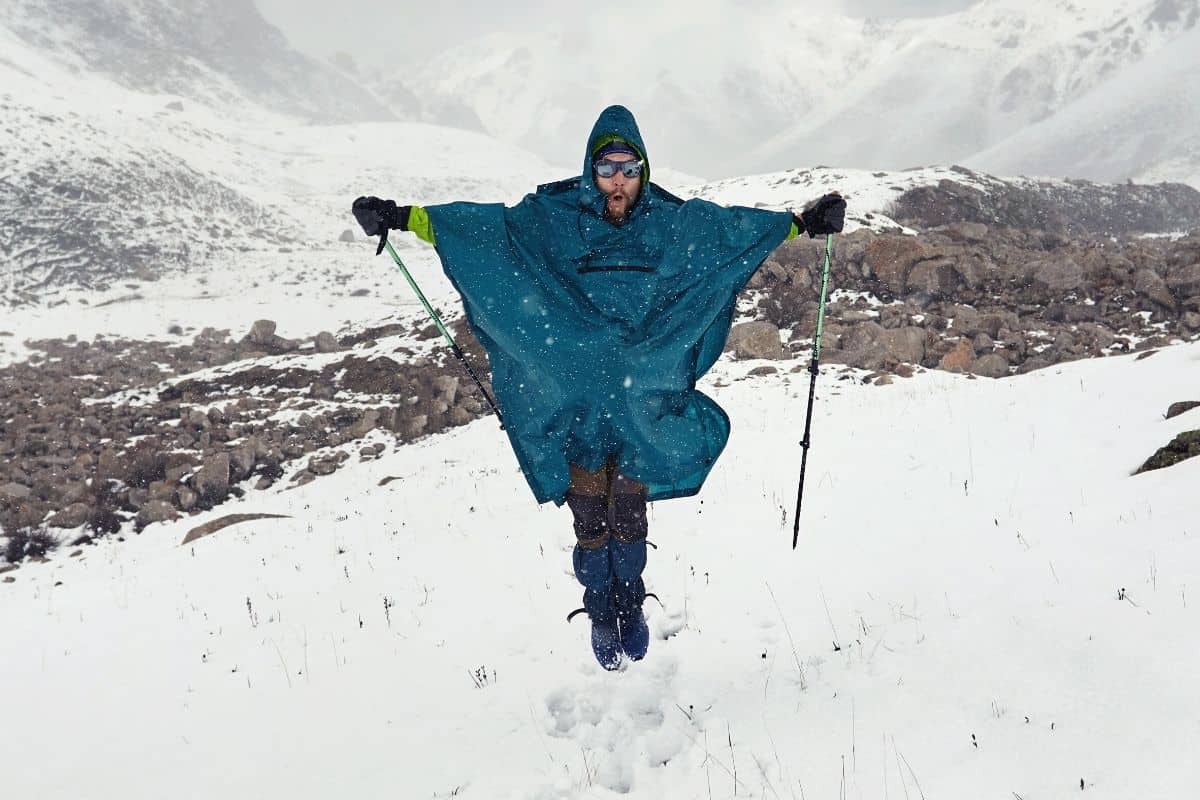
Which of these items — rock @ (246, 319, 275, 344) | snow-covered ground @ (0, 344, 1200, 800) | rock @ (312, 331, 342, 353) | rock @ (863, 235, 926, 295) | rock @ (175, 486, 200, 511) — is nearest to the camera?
snow-covered ground @ (0, 344, 1200, 800)

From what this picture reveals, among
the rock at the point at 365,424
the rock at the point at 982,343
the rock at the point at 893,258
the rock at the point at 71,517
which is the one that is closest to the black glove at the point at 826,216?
the rock at the point at 982,343

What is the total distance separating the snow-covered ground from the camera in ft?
8.19

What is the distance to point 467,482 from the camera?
30.6ft

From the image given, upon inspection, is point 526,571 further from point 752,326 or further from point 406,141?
point 406,141

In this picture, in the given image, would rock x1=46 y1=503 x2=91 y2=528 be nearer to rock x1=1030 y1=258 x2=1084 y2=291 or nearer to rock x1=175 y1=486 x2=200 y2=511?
rock x1=175 y1=486 x2=200 y2=511

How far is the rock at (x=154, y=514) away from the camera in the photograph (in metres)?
12.3

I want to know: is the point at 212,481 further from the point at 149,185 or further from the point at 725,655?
the point at 149,185

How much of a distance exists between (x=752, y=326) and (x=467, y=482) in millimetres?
9024

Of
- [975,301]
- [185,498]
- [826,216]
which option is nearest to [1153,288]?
[975,301]

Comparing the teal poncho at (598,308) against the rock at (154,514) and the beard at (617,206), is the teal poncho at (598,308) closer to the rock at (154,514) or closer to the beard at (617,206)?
the beard at (617,206)

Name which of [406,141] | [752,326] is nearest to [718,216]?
[752,326]

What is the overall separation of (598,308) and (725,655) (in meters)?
2.04

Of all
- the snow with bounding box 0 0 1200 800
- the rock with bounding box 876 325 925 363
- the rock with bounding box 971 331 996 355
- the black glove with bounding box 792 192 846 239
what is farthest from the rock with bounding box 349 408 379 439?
the rock with bounding box 971 331 996 355

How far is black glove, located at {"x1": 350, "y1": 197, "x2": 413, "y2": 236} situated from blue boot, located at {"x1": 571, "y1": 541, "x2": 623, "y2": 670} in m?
2.08
